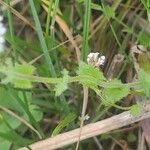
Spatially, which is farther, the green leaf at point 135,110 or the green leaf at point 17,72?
the green leaf at point 135,110

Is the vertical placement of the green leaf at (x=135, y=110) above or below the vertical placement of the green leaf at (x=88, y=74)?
below

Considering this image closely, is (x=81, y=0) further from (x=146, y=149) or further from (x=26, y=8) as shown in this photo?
(x=146, y=149)

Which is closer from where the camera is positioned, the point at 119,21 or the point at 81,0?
the point at 81,0

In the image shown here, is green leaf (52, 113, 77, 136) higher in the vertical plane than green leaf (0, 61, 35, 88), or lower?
lower

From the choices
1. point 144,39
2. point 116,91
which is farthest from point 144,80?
point 144,39

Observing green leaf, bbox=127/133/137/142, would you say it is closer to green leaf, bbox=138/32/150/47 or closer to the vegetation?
the vegetation

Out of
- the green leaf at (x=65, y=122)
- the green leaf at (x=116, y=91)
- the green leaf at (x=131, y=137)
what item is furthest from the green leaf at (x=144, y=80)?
the green leaf at (x=131, y=137)

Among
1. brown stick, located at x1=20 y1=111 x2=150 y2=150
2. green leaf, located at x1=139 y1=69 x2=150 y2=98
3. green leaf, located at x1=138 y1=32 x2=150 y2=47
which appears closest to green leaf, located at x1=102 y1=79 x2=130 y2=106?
green leaf, located at x1=139 y1=69 x2=150 y2=98

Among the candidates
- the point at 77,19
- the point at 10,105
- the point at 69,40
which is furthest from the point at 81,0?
the point at 10,105

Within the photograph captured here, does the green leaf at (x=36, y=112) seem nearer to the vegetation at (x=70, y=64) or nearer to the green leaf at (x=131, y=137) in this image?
the vegetation at (x=70, y=64)
